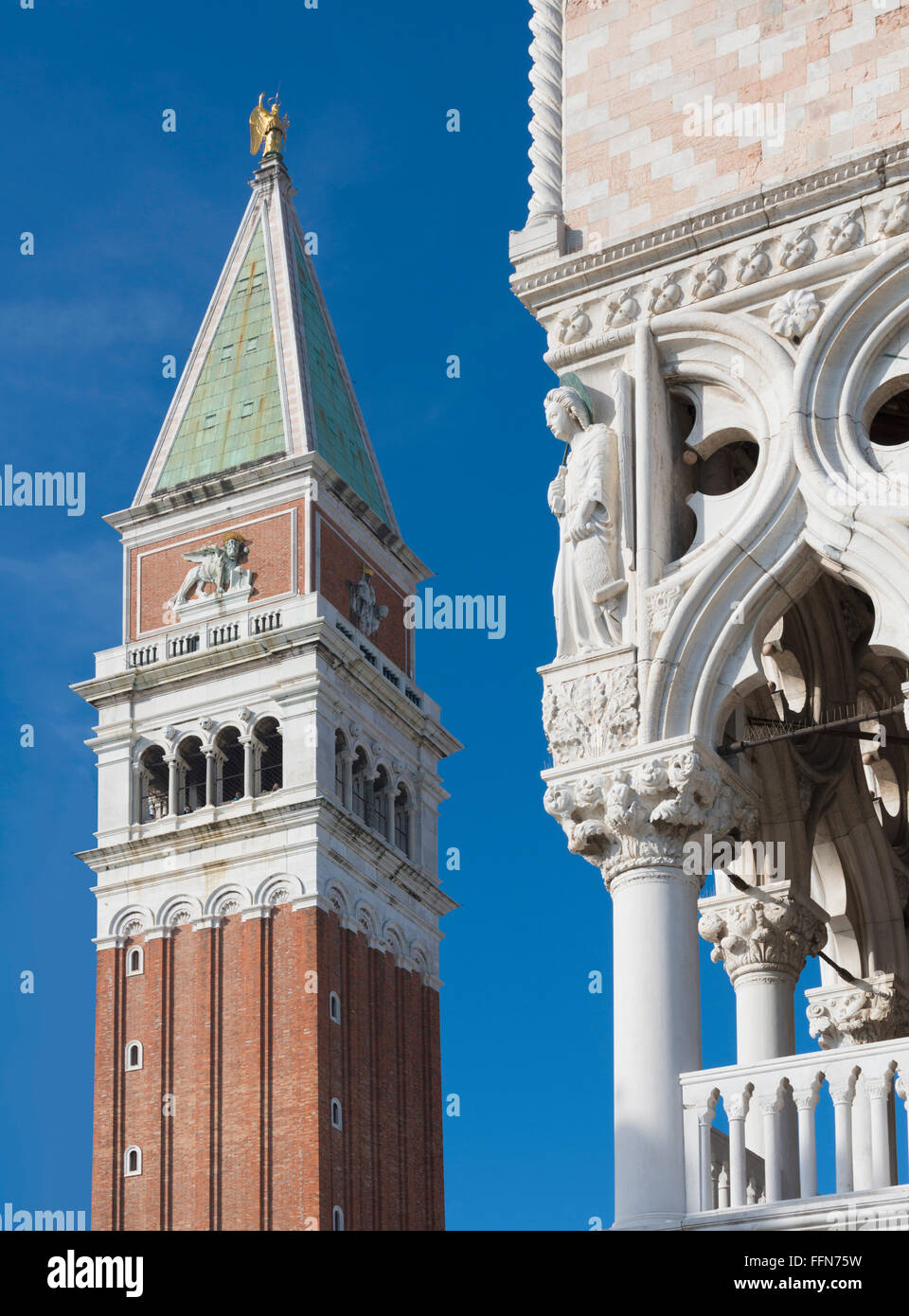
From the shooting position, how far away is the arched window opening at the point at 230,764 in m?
82.1

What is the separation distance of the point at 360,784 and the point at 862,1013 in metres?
64.9

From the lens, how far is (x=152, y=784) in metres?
83.9

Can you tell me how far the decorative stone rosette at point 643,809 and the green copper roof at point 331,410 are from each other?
71165 millimetres

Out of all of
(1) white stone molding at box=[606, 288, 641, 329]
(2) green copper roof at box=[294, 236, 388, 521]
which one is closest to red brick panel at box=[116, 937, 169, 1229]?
(2) green copper roof at box=[294, 236, 388, 521]

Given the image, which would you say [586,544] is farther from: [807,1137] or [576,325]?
[807,1137]

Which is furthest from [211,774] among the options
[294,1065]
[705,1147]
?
[705,1147]

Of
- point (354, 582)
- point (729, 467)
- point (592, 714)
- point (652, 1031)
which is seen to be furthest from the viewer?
point (354, 582)

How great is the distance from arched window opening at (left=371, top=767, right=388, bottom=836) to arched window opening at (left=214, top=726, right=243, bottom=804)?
4.41 metres

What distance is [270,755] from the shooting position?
82.3 meters

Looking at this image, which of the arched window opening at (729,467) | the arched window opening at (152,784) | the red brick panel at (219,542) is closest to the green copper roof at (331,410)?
the red brick panel at (219,542)

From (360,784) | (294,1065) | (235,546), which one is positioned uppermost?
(235,546)

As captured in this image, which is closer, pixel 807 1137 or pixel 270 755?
pixel 807 1137
